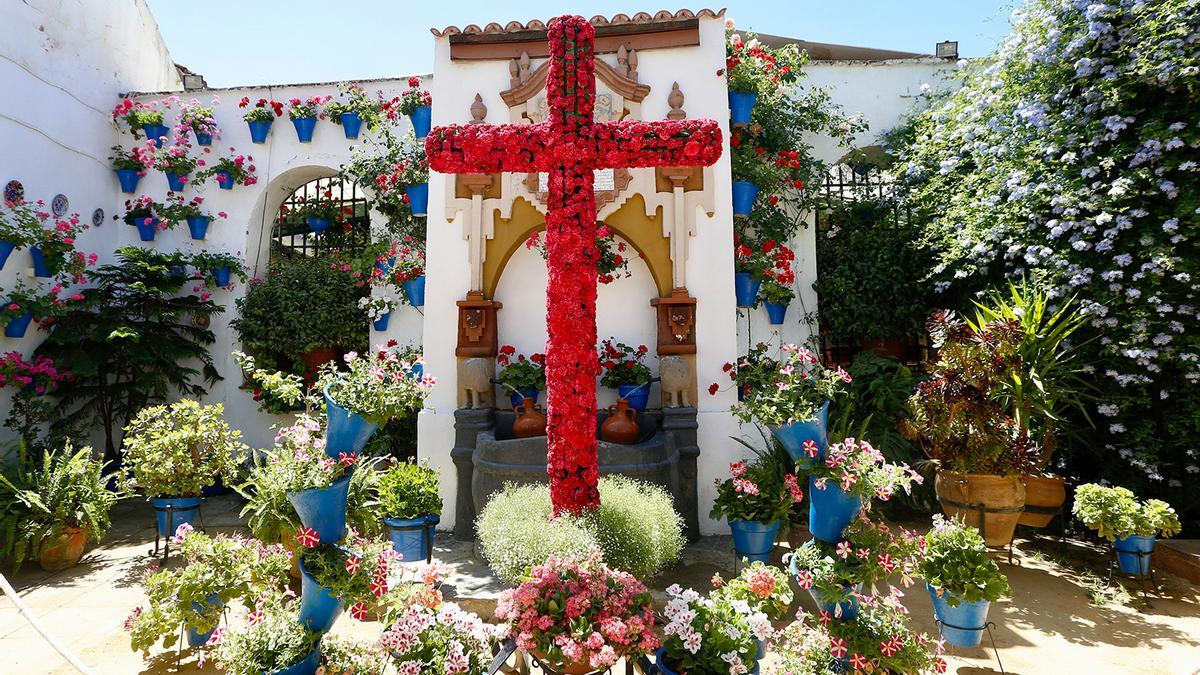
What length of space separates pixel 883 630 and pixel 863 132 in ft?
21.5

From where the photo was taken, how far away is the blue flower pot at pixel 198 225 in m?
7.71

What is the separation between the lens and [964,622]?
316 cm

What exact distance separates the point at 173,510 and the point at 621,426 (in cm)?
381

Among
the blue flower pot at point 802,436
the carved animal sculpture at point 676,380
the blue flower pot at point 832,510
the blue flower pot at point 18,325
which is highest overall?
the blue flower pot at point 18,325

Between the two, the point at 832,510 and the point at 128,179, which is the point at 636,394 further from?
the point at 128,179

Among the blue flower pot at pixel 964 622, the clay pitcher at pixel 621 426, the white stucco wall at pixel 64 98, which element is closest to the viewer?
the blue flower pot at pixel 964 622

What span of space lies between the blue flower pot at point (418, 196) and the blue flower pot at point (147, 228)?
3.88 meters

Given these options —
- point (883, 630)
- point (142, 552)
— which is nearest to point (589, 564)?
point (883, 630)

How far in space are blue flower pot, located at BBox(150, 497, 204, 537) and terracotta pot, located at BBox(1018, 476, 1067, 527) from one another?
6875mm

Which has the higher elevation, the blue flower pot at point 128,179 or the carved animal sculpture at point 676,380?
the blue flower pot at point 128,179

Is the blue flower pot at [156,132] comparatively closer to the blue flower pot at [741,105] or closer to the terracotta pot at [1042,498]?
the blue flower pot at [741,105]

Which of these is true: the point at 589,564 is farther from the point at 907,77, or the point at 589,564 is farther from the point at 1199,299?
the point at 907,77

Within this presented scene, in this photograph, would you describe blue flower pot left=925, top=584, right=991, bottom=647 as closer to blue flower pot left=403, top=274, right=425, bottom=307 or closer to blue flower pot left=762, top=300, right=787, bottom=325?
blue flower pot left=762, top=300, right=787, bottom=325

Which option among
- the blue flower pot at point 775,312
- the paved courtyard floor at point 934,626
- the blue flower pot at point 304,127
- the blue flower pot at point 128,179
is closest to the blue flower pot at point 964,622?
the paved courtyard floor at point 934,626
